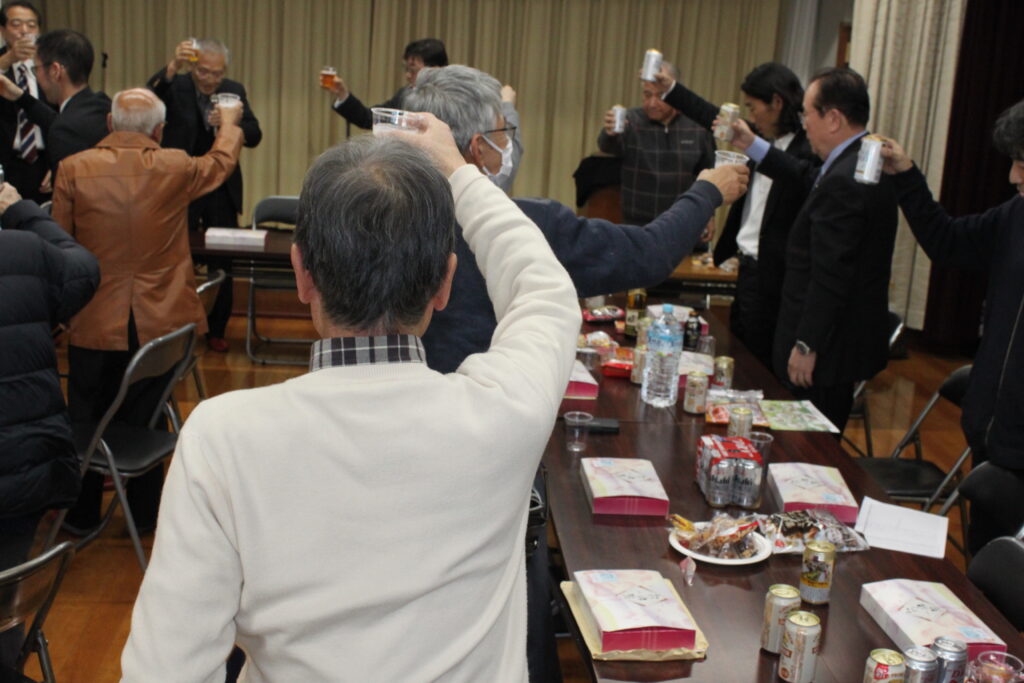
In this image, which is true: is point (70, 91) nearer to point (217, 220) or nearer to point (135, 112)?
point (135, 112)

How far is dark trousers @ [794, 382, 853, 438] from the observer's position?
3.91 meters

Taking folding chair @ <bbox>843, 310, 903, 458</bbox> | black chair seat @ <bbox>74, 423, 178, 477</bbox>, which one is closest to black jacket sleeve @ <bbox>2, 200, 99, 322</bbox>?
black chair seat @ <bbox>74, 423, 178, 477</bbox>

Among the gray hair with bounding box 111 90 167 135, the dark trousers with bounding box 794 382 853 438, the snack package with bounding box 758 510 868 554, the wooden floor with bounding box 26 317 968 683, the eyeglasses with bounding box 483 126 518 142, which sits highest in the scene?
the eyeglasses with bounding box 483 126 518 142

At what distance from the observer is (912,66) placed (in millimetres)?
6324

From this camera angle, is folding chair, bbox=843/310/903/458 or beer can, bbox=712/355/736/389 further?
folding chair, bbox=843/310/903/458

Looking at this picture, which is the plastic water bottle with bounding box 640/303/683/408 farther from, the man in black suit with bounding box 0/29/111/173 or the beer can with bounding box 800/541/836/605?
the man in black suit with bounding box 0/29/111/173

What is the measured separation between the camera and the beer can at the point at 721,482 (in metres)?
2.43

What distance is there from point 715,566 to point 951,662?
1.80 feet

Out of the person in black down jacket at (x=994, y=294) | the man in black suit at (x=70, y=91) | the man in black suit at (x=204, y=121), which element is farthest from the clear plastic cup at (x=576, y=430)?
the man in black suit at (x=204, y=121)

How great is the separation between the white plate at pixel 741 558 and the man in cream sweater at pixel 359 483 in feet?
3.31

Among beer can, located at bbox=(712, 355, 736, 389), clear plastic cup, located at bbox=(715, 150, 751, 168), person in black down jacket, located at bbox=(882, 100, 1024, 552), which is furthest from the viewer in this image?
beer can, located at bbox=(712, 355, 736, 389)

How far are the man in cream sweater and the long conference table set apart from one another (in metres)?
0.71

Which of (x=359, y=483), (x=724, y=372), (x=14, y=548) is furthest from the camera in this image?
(x=724, y=372)

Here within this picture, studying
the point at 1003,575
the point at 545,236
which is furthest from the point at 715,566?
the point at 545,236
